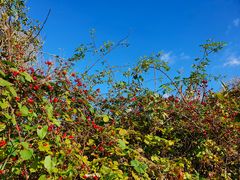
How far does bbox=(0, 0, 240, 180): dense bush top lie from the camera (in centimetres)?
242

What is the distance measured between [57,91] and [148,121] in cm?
163

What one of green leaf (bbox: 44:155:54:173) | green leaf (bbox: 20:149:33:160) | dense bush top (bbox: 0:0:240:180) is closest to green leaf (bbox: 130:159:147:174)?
dense bush top (bbox: 0:0:240:180)

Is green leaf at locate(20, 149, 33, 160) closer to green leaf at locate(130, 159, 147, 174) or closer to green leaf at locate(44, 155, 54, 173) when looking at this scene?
green leaf at locate(44, 155, 54, 173)

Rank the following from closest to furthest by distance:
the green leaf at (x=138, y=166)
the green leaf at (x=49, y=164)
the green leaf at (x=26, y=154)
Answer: the green leaf at (x=26, y=154) < the green leaf at (x=49, y=164) < the green leaf at (x=138, y=166)

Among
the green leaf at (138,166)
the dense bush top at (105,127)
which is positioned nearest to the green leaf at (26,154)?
the dense bush top at (105,127)

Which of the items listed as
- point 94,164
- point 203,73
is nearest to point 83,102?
point 94,164

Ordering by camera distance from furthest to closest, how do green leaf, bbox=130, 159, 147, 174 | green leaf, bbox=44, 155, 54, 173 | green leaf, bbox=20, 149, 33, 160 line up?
green leaf, bbox=130, 159, 147, 174 → green leaf, bbox=44, 155, 54, 173 → green leaf, bbox=20, 149, 33, 160

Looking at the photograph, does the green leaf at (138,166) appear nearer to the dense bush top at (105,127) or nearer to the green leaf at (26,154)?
the dense bush top at (105,127)

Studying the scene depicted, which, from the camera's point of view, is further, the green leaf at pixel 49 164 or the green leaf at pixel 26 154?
the green leaf at pixel 49 164

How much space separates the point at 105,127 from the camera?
350 centimetres

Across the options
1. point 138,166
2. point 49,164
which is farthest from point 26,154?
point 138,166

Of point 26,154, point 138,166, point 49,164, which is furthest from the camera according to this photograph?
point 138,166

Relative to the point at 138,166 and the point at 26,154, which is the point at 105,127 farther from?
the point at 26,154

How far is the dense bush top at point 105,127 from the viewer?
2.42 meters
